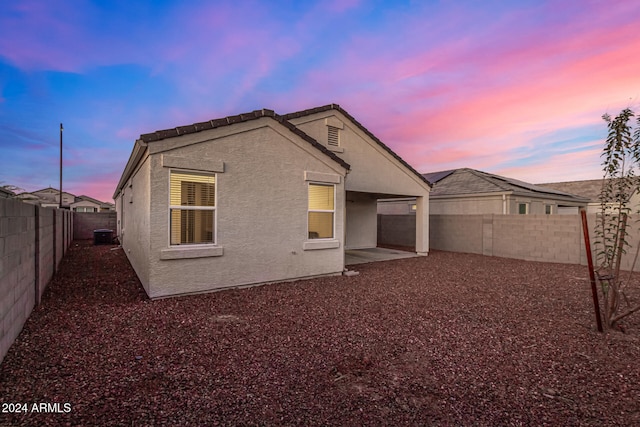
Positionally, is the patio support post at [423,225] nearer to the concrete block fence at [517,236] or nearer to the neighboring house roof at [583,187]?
the concrete block fence at [517,236]

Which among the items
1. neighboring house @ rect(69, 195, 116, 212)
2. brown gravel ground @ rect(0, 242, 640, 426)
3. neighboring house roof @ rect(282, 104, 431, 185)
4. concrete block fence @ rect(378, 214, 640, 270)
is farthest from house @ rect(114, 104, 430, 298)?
neighboring house @ rect(69, 195, 116, 212)

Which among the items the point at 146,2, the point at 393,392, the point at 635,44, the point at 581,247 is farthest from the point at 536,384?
the point at 146,2

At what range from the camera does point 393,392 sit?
297 cm

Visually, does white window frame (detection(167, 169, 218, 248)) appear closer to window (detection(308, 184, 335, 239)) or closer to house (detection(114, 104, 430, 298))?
house (detection(114, 104, 430, 298))

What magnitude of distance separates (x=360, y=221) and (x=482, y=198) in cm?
760

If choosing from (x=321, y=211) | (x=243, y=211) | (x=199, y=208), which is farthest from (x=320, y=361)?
(x=321, y=211)

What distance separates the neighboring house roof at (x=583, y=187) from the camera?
2808cm

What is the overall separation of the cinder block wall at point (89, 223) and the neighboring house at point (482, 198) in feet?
67.7

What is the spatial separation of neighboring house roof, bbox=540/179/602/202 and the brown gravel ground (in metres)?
28.7

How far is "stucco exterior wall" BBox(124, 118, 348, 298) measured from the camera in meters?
6.09

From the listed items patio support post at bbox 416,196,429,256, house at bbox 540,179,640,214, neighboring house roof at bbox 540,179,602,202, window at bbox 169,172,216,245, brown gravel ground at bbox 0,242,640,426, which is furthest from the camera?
neighboring house roof at bbox 540,179,602,202

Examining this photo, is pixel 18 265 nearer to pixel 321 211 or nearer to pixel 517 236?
pixel 321 211

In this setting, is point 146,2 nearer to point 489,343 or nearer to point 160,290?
point 160,290

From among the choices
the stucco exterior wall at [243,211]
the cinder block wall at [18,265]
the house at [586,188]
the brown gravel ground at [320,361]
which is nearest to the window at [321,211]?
the stucco exterior wall at [243,211]
